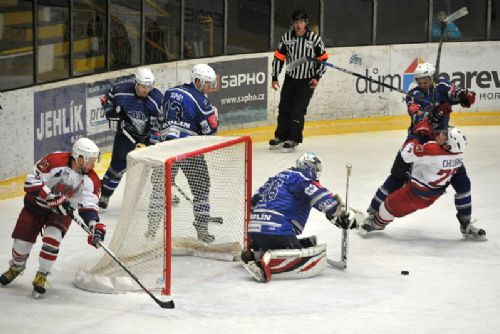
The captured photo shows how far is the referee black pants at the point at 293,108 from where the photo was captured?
12359 mm

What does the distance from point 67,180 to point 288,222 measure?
135 cm

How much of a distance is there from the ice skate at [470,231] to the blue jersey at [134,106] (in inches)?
89.1

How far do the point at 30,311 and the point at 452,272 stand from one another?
269cm

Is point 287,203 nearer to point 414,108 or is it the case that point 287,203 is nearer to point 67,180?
point 67,180

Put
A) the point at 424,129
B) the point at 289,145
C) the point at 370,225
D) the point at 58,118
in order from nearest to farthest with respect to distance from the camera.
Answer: the point at 424,129, the point at 370,225, the point at 58,118, the point at 289,145

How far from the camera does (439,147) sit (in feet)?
30.2

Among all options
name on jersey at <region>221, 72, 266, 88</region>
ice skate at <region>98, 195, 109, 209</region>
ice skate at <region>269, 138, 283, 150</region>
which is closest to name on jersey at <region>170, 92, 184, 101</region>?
ice skate at <region>98, 195, 109, 209</region>

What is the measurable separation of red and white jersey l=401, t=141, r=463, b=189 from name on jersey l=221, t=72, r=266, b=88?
3753mm

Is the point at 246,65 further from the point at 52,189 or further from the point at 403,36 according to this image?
the point at 52,189

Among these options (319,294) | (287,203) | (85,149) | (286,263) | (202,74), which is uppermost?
(202,74)

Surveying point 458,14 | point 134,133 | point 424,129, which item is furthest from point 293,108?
point 424,129

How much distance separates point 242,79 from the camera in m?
12.9

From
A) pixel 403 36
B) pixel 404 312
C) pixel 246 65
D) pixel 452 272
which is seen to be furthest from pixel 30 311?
pixel 403 36

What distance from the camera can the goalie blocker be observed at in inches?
326
